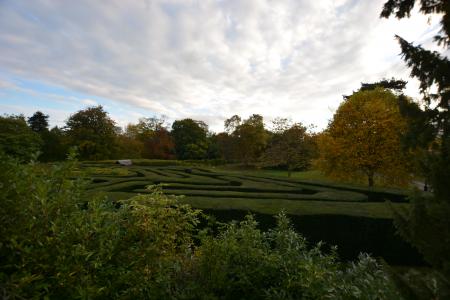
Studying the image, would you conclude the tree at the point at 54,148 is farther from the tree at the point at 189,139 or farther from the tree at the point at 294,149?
the tree at the point at 294,149

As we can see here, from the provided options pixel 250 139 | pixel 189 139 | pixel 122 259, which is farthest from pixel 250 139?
pixel 122 259

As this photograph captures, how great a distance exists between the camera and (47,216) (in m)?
2.64

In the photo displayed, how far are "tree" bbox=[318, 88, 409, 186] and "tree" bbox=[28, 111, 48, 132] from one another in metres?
A: 47.6

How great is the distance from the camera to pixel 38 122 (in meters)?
48.2

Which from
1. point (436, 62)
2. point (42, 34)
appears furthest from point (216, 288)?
point (436, 62)

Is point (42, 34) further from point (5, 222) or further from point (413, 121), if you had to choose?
point (413, 121)

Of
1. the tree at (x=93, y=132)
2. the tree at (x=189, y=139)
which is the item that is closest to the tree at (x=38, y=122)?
the tree at (x=93, y=132)

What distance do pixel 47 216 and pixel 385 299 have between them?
3198mm

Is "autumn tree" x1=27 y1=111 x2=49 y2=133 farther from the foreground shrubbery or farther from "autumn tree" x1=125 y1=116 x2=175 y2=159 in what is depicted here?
the foreground shrubbery

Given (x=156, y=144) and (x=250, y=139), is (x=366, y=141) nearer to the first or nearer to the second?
(x=250, y=139)

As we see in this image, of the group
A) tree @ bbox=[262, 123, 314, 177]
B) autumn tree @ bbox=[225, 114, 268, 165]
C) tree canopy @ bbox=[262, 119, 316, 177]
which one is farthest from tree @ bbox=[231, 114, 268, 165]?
tree @ bbox=[262, 123, 314, 177]

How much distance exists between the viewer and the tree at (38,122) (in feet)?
156

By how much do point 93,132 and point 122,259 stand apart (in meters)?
36.0

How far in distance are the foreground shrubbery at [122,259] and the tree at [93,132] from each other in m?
34.1
